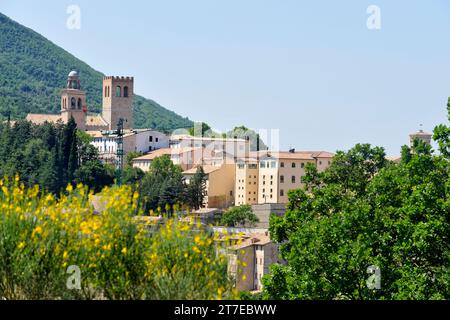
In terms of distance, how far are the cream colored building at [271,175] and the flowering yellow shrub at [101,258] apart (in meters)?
76.3

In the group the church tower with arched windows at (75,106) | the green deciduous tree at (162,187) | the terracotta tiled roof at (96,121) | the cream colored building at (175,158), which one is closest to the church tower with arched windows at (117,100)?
the terracotta tiled roof at (96,121)

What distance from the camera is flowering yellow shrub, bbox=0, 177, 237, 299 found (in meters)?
12.5

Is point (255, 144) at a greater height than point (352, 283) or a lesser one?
greater

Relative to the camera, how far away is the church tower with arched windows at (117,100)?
468 ft

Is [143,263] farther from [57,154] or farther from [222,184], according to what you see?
[222,184]

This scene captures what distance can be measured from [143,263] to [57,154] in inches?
2892

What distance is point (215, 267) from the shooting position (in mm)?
12797

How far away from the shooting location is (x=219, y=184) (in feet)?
304

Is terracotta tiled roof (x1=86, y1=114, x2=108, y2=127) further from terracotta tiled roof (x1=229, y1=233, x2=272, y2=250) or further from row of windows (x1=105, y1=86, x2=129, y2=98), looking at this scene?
terracotta tiled roof (x1=229, y1=233, x2=272, y2=250)

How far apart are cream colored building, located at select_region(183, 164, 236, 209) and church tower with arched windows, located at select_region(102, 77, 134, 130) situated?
157 feet

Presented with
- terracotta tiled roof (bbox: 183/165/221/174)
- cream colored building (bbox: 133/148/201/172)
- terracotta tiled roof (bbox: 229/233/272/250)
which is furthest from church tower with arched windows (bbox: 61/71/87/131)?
terracotta tiled roof (bbox: 229/233/272/250)

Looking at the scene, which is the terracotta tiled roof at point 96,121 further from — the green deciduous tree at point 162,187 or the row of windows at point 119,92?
the green deciduous tree at point 162,187

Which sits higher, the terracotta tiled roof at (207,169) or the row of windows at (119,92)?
the row of windows at (119,92)
